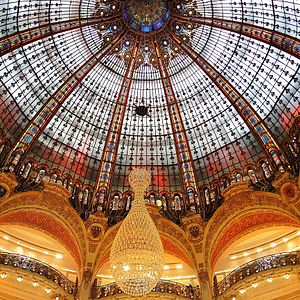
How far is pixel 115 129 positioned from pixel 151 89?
2.82 m

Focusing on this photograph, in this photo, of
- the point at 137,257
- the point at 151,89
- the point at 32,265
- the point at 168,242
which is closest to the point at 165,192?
the point at 168,242

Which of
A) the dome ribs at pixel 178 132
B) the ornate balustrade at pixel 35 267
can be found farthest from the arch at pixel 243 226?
the ornate balustrade at pixel 35 267

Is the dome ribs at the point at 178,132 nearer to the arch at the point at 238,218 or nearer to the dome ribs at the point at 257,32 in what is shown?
the arch at the point at 238,218

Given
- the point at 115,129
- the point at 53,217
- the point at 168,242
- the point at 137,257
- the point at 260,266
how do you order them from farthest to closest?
1. the point at 115,129
2. the point at 168,242
3. the point at 53,217
4. the point at 260,266
5. the point at 137,257

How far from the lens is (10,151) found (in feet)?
59.1

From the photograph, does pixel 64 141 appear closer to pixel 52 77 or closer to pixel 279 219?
pixel 52 77

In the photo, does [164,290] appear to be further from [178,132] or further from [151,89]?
[151,89]

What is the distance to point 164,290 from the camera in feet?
56.4

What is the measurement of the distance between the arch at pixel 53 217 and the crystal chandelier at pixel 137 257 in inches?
259

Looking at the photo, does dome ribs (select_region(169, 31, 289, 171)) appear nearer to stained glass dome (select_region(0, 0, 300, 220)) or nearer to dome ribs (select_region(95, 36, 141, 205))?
stained glass dome (select_region(0, 0, 300, 220))

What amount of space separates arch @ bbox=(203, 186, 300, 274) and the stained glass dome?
1.22 meters

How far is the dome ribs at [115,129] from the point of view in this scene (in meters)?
20.4

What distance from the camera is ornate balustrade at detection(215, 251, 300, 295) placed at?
1619 centimetres

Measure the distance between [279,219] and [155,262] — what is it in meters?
8.49
